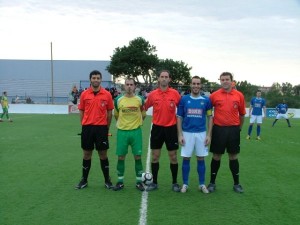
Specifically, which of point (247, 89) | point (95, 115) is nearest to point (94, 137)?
point (95, 115)

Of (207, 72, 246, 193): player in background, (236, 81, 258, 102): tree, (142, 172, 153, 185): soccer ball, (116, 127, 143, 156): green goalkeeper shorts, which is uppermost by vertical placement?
(207, 72, 246, 193): player in background

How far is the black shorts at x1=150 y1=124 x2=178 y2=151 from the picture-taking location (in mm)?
6574

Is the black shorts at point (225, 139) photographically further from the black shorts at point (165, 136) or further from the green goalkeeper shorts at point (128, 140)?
the green goalkeeper shorts at point (128, 140)

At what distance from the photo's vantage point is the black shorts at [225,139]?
6.52 m

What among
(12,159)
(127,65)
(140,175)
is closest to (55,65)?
(127,65)

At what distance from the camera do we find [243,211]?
222 inches

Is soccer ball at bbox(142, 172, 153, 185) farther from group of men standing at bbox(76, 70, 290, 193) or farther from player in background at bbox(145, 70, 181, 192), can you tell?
player in background at bbox(145, 70, 181, 192)

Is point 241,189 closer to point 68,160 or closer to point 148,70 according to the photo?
point 68,160

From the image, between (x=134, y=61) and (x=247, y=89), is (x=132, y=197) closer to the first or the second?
(x=247, y=89)

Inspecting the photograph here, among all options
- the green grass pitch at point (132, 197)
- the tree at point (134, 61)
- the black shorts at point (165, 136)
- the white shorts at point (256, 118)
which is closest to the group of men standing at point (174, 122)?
the black shorts at point (165, 136)

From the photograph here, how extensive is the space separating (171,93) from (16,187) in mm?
3203

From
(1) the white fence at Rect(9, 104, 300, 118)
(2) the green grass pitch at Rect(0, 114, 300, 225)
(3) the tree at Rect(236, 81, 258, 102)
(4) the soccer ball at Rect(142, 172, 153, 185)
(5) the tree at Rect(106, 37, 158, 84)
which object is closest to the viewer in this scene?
(2) the green grass pitch at Rect(0, 114, 300, 225)

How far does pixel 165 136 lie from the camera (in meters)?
6.61

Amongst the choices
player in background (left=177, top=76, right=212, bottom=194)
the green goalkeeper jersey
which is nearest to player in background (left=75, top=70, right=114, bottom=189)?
the green goalkeeper jersey
